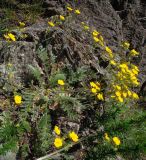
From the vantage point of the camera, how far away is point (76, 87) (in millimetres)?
4711

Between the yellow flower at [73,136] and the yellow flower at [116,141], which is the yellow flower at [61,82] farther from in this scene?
the yellow flower at [116,141]

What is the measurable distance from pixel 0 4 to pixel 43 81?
1.71m

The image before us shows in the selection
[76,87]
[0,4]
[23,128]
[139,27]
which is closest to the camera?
[23,128]

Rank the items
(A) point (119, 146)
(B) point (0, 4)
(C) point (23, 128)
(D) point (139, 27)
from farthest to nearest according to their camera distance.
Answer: (D) point (139, 27)
(B) point (0, 4)
(A) point (119, 146)
(C) point (23, 128)

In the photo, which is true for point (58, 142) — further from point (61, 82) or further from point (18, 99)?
point (61, 82)

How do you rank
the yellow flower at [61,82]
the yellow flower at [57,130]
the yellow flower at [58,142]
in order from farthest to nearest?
1. the yellow flower at [61,82]
2. the yellow flower at [57,130]
3. the yellow flower at [58,142]

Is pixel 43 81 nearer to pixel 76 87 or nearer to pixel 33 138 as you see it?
pixel 76 87

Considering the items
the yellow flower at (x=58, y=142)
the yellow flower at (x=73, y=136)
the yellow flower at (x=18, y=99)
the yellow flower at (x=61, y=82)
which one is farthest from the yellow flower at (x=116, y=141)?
the yellow flower at (x=18, y=99)

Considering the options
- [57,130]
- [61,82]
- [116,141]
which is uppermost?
[61,82]

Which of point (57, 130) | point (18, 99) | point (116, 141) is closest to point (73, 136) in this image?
point (57, 130)

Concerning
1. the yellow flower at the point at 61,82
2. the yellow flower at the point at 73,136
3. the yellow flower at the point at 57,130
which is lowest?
the yellow flower at the point at 73,136

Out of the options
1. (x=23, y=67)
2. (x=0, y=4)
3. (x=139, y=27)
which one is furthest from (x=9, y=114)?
(x=139, y=27)

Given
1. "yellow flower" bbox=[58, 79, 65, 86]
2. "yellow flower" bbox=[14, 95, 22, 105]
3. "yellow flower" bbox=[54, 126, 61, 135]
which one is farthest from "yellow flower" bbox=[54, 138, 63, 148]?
"yellow flower" bbox=[58, 79, 65, 86]

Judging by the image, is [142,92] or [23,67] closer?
[23,67]
